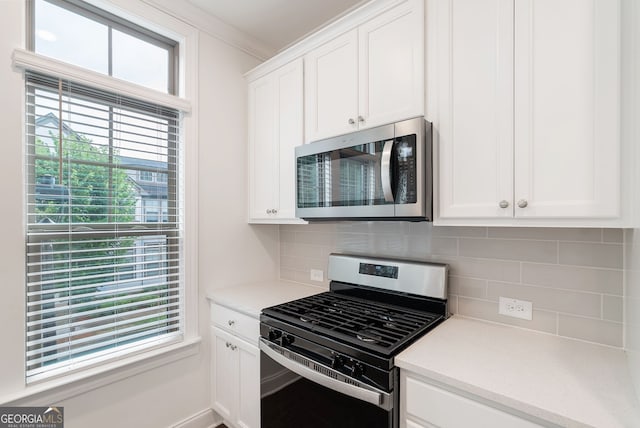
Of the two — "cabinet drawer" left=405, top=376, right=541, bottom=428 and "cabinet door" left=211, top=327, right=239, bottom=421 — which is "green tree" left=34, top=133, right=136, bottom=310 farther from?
"cabinet drawer" left=405, top=376, right=541, bottom=428

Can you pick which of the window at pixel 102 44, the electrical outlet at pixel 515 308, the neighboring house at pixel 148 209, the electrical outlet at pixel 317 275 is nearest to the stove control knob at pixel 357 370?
the electrical outlet at pixel 515 308

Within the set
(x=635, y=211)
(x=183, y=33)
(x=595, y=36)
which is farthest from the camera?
(x=183, y=33)

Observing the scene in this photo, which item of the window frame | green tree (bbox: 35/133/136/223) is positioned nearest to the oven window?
the window frame

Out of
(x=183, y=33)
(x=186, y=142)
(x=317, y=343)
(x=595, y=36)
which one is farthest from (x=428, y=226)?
(x=183, y=33)

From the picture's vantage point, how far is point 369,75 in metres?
1.53

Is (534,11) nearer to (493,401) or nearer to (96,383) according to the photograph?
(493,401)

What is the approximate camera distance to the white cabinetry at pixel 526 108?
37.9 inches

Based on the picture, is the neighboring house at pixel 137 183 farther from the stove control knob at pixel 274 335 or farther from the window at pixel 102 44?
the stove control knob at pixel 274 335

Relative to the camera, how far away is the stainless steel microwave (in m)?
1.28

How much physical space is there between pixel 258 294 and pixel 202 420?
92 cm

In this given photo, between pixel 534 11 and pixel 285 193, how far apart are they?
1465 millimetres

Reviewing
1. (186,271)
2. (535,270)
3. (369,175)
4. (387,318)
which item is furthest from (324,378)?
(186,271)

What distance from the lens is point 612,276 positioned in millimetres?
1186

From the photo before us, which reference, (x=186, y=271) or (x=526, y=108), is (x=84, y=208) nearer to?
(x=186, y=271)
